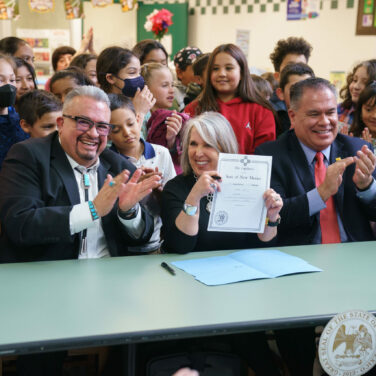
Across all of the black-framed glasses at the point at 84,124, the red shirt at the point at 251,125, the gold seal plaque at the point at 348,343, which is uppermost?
the black-framed glasses at the point at 84,124

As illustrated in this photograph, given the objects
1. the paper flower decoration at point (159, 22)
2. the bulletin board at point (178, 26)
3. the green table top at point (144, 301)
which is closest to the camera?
the green table top at point (144, 301)

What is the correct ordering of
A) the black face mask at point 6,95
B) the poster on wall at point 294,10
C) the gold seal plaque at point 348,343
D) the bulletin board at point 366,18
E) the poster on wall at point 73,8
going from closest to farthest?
the gold seal plaque at point 348,343 < the black face mask at point 6,95 < the poster on wall at point 73,8 < the bulletin board at point 366,18 < the poster on wall at point 294,10

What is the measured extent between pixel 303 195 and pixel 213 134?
533 millimetres

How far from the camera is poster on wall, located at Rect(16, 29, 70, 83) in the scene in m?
6.98

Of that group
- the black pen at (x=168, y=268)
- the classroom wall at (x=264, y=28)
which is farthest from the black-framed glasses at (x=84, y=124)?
the classroom wall at (x=264, y=28)

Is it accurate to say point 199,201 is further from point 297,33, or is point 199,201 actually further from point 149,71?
point 297,33

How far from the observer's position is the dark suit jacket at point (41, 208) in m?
2.01

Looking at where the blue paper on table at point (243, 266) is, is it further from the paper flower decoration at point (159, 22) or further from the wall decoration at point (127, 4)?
the wall decoration at point (127, 4)

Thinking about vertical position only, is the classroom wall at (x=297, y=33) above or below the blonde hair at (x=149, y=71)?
above

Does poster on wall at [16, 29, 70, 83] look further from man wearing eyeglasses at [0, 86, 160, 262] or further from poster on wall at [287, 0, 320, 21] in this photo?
man wearing eyeglasses at [0, 86, 160, 262]

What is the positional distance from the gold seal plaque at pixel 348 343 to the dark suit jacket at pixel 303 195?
2.97 ft

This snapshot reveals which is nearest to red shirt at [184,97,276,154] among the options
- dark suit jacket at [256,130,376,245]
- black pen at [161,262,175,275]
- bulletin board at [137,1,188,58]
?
dark suit jacket at [256,130,376,245]

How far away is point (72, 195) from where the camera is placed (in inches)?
85.6

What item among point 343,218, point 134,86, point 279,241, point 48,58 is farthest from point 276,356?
point 48,58
